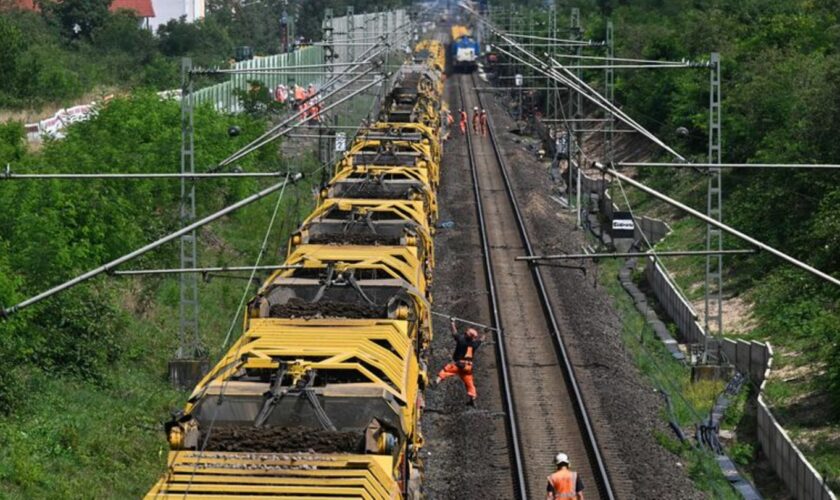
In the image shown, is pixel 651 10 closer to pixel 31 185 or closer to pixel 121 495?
pixel 31 185

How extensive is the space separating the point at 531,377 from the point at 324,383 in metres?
13.1

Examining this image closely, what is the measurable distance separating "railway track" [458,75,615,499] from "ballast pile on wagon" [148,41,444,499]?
261 cm

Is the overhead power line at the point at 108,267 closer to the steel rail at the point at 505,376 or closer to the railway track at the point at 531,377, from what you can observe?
the steel rail at the point at 505,376

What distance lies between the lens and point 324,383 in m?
14.2

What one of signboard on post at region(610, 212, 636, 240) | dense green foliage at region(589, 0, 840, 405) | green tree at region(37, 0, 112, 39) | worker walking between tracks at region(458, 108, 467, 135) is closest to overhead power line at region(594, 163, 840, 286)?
dense green foliage at region(589, 0, 840, 405)

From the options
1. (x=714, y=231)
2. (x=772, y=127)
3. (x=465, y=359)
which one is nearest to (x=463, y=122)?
(x=772, y=127)

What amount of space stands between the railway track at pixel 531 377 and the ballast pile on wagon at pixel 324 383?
2.61 meters

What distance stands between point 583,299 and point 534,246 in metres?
7.35

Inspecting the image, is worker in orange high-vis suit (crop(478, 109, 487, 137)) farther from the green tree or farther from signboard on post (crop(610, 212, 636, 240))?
signboard on post (crop(610, 212, 636, 240))

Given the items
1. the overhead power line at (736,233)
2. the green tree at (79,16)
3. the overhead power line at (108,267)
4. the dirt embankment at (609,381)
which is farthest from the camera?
the green tree at (79,16)

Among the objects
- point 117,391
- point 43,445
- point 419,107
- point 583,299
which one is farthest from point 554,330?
point 419,107

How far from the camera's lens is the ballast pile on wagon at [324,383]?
11.7 meters

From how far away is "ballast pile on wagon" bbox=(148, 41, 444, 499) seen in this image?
38.4ft

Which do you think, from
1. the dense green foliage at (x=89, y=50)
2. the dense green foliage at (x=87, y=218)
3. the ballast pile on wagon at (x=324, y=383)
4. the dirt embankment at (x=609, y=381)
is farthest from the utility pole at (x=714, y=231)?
the dense green foliage at (x=89, y=50)
